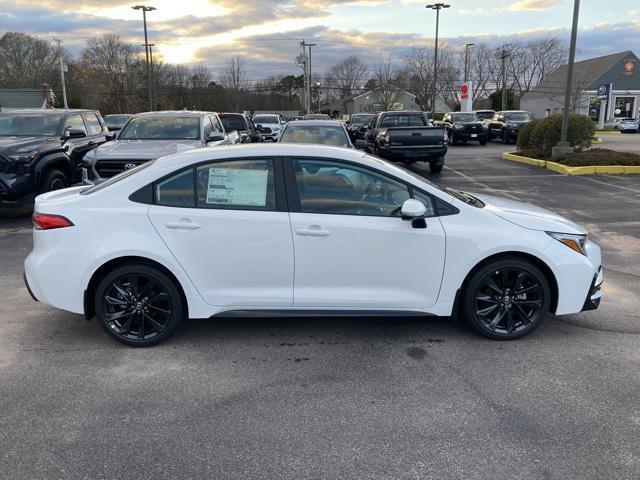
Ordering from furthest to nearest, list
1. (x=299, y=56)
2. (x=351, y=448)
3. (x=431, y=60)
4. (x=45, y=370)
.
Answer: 1. (x=431, y=60)
2. (x=299, y=56)
3. (x=45, y=370)
4. (x=351, y=448)

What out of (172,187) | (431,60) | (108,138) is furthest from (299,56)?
(172,187)

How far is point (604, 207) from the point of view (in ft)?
34.0

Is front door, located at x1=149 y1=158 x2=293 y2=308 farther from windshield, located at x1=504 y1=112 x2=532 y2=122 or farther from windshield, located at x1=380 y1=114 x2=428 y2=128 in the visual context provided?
windshield, located at x1=504 y1=112 x2=532 y2=122

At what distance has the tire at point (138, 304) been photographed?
4195 mm

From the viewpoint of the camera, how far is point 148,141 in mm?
9781

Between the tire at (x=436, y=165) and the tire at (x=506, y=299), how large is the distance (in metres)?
11.7

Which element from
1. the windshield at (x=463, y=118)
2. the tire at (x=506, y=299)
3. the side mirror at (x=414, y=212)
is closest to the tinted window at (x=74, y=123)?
the side mirror at (x=414, y=212)

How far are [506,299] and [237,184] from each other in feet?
7.61

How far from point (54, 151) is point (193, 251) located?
6808 mm

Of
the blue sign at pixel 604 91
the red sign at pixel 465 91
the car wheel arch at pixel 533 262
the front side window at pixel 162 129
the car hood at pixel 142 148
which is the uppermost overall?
the blue sign at pixel 604 91

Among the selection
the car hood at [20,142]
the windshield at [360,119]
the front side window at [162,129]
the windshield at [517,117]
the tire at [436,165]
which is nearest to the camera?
the car hood at [20,142]

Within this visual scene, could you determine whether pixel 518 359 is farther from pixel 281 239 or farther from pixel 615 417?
pixel 281 239

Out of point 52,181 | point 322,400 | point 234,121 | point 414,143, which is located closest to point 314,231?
point 322,400

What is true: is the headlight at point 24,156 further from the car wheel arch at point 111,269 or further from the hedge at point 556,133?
the hedge at point 556,133
